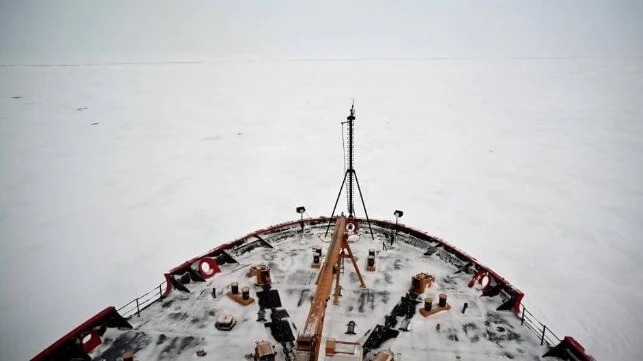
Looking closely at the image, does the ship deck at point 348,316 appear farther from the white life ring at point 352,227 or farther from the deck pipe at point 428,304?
the white life ring at point 352,227

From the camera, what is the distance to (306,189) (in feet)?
103

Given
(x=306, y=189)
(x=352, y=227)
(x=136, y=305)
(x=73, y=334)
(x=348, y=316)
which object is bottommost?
(x=136, y=305)

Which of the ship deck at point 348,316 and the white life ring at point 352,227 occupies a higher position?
the white life ring at point 352,227

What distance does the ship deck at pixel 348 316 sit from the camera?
32.7ft

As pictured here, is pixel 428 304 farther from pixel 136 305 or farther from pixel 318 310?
pixel 136 305

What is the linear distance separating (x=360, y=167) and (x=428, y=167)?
6681mm

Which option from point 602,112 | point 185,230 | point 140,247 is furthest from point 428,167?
point 602,112

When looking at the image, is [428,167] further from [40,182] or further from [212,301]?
[40,182]

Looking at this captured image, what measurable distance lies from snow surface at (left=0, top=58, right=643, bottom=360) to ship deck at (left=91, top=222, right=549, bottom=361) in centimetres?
537

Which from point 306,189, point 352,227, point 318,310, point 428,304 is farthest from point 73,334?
point 306,189

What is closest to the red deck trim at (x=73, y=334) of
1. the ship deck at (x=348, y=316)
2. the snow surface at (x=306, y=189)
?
the ship deck at (x=348, y=316)

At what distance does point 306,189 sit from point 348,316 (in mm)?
20564

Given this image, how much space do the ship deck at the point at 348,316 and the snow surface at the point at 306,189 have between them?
17.6ft

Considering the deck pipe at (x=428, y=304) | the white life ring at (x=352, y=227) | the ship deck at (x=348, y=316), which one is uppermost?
the white life ring at (x=352, y=227)
